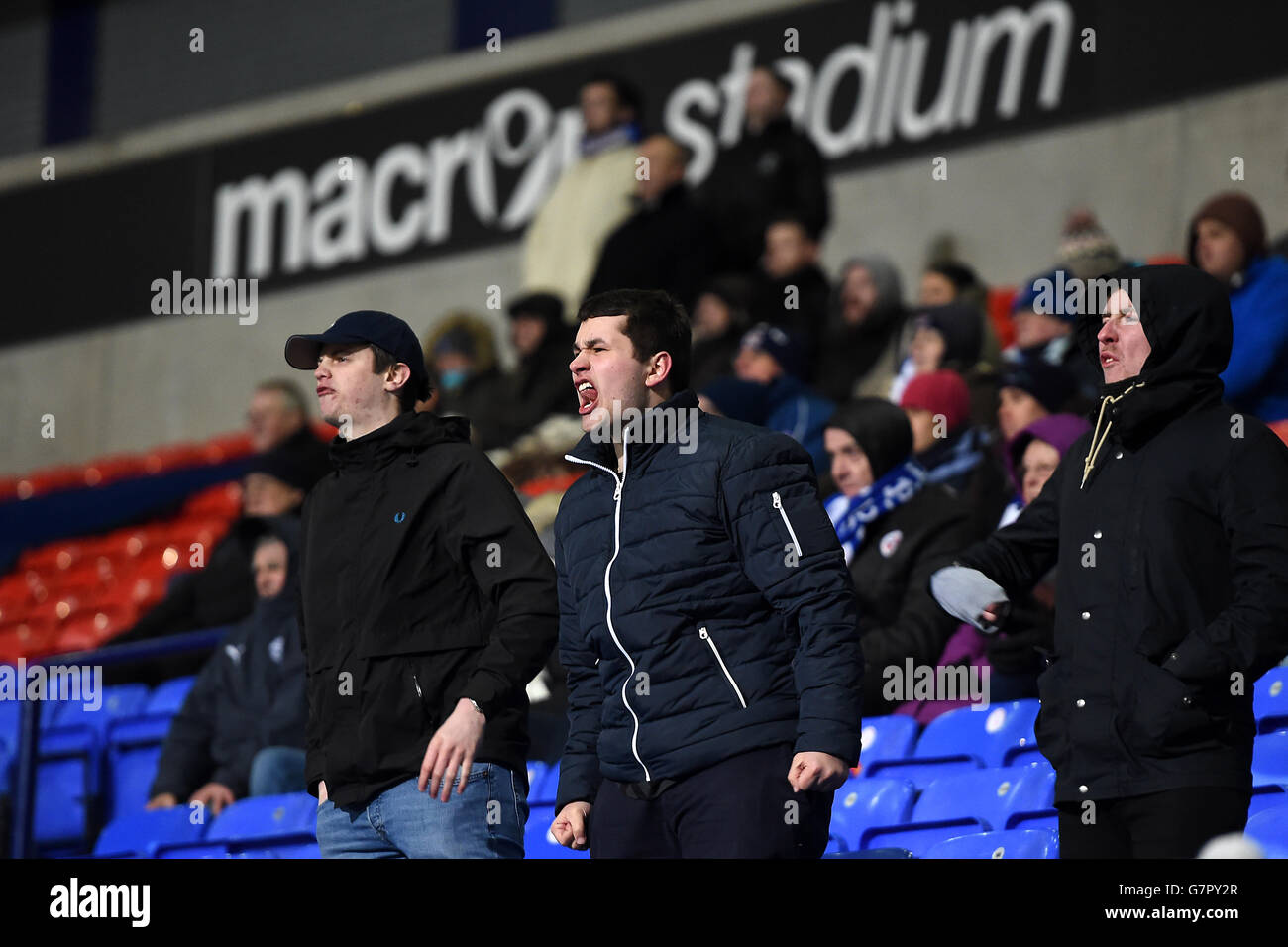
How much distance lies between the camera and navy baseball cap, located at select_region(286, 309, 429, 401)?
12.3 ft

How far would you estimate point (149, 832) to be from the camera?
19.9 feet

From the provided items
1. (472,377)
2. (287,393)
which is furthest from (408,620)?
(472,377)

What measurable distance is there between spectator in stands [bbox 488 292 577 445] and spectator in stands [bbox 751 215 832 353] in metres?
1.11

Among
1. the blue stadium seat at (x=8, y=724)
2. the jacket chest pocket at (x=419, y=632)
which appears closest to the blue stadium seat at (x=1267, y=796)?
the jacket chest pocket at (x=419, y=632)

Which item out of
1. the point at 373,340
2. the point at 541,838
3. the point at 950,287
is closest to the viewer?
the point at 373,340

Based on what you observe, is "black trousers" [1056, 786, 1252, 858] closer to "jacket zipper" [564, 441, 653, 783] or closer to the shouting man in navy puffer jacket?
the shouting man in navy puffer jacket

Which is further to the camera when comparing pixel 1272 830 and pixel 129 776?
pixel 129 776

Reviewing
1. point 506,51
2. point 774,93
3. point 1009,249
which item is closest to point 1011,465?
point 774,93

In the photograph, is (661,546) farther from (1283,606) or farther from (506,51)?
(506,51)

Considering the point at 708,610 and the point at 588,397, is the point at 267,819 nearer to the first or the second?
the point at 588,397

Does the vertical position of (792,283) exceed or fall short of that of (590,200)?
it falls short

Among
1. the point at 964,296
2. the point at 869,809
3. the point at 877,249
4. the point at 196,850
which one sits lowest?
the point at 196,850

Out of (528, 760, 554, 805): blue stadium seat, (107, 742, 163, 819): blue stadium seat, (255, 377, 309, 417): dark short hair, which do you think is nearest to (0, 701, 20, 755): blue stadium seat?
(107, 742, 163, 819): blue stadium seat

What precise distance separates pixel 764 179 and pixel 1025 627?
4.41 metres
